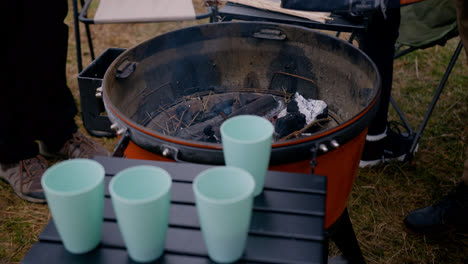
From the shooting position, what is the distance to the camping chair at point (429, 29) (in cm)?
214

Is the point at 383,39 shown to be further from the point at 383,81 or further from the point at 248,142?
the point at 248,142

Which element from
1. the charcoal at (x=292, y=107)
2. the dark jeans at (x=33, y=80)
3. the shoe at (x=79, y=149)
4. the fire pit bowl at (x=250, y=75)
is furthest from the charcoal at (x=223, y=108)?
the dark jeans at (x=33, y=80)

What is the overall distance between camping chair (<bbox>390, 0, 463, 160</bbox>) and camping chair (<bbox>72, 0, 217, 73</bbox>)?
117 cm

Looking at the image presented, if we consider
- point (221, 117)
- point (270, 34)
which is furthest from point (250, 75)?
point (221, 117)

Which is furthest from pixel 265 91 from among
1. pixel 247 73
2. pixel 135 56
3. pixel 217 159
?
pixel 217 159

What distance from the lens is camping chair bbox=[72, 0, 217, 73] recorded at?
6.89 ft

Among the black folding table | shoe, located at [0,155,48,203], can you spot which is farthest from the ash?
shoe, located at [0,155,48,203]

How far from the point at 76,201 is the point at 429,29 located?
227 centimetres

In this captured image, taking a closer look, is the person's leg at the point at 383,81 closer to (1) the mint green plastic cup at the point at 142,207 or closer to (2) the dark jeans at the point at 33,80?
(1) the mint green plastic cup at the point at 142,207

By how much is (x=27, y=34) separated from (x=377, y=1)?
1781 mm

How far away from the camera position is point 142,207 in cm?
64

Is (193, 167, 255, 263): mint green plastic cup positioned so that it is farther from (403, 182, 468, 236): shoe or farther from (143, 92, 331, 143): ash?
(403, 182, 468, 236): shoe

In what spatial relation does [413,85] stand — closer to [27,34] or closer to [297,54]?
[297,54]

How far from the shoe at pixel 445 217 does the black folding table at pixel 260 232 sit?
4.31ft
